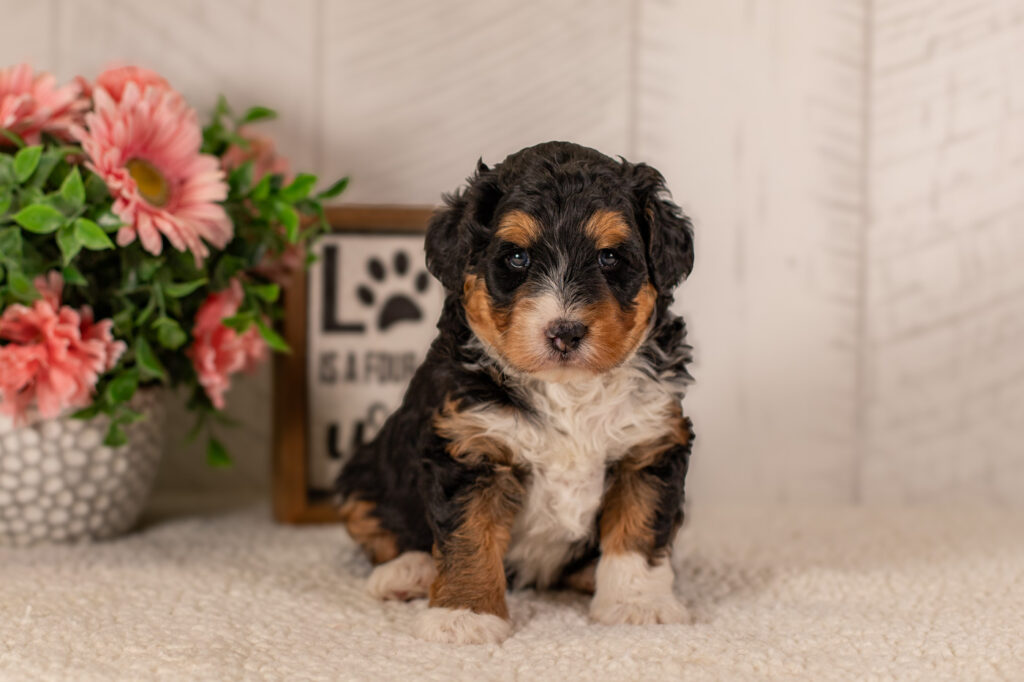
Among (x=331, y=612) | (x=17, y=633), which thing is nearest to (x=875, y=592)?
(x=331, y=612)

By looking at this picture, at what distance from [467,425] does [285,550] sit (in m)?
0.73

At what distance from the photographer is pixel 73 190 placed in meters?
1.86

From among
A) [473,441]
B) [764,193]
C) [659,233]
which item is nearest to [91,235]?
[473,441]

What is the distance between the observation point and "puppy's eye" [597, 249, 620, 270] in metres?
1.54

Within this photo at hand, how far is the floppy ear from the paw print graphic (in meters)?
0.79

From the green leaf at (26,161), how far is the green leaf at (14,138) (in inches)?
2.2

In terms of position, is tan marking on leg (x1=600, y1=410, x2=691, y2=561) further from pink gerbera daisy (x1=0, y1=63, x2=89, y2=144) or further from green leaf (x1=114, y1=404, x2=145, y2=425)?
pink gerbera daisy (x1=0, y1=63, x2=89, y2=144)

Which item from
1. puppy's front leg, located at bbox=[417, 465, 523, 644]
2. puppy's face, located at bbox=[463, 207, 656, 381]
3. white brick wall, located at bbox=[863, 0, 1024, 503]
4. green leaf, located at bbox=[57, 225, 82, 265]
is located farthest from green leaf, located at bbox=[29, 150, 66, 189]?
white brick wall, located at bbox=[863, 0, 1024, 503]

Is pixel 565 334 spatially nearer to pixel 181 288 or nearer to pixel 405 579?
pixel 405 579

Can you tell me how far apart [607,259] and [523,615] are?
2.01ft

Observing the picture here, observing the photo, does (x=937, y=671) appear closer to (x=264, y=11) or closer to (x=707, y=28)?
(x=707, y=28)

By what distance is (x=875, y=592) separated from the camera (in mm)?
1819

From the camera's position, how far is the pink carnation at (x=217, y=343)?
2082 millimetres

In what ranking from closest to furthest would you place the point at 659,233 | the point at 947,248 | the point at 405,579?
the point at 659,233 → the point at 405,579 → the point at 947,248
